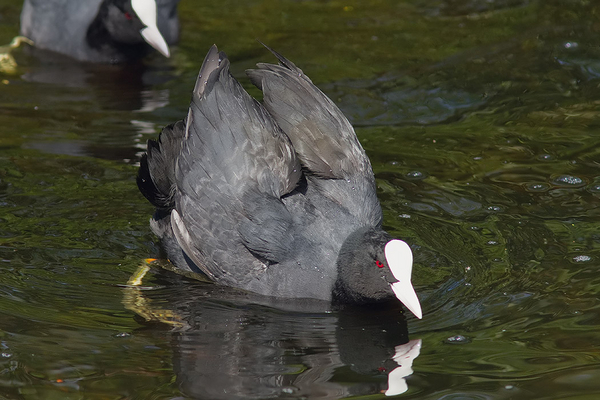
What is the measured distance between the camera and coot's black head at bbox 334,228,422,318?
145 inches

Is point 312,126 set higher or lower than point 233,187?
higher

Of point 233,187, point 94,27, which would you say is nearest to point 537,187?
point 233,187

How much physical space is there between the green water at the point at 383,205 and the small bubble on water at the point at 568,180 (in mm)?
11

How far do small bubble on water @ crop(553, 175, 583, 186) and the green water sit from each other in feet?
0.04

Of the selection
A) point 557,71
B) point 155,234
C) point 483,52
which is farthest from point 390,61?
point 155,234

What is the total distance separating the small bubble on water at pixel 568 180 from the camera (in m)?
4.82

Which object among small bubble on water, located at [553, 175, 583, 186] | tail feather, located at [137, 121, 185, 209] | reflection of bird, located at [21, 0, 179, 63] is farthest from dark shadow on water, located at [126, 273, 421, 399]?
reflection of bird, located at [21, 0, 179, 63]

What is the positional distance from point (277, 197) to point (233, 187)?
0.21 m

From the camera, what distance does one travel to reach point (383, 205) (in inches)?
187

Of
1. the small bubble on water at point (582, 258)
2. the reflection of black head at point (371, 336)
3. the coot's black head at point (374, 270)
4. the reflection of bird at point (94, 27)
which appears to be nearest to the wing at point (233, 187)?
the coot's black head at point (374, 270)

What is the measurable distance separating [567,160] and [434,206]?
38.0 inches

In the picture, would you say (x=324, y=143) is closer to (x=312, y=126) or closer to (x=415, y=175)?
(x=312, y=126)

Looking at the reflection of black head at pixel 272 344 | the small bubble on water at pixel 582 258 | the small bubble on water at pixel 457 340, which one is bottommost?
the reflection of black head at pixel 272 344

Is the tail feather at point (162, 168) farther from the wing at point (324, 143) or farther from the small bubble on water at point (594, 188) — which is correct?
the small bubble on water at point (594, 188)
